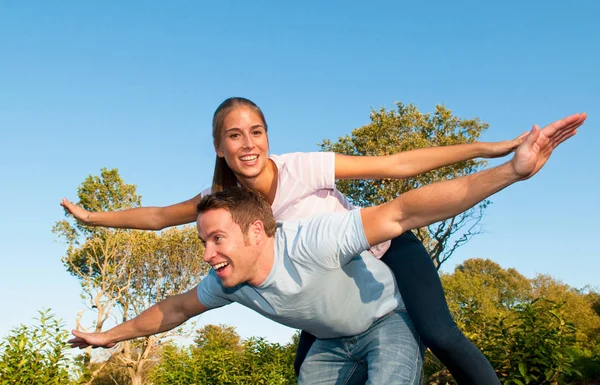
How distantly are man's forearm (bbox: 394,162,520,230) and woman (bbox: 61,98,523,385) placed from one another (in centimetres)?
81

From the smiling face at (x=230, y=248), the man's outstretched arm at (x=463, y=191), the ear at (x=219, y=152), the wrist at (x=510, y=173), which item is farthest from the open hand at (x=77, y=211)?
the wrist at (x=510, y=173)

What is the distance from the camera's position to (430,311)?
321cm

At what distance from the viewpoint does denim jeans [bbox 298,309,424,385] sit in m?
3.04

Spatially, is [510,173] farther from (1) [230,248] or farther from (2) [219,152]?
(2) [219,152]

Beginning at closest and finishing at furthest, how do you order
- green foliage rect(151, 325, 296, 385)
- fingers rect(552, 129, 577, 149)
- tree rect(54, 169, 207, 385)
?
fingers rect(552, 129, 577, 149) < green foliage rect(151, 325, 296, 385) < tree rect(54, 169, 207, 385)

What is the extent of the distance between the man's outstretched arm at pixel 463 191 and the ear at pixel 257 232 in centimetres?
62

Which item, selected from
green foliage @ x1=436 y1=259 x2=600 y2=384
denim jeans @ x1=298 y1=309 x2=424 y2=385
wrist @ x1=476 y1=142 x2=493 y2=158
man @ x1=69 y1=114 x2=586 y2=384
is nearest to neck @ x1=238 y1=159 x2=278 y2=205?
man @ x1=69 y1=114 x2=586 y2=384

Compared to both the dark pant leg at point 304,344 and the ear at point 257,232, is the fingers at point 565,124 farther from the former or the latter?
the dark pant leg at point 304,344

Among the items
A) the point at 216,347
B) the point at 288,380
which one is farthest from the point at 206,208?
the point at 216,347

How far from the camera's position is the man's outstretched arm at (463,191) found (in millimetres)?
2334

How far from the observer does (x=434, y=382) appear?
34.0 feet

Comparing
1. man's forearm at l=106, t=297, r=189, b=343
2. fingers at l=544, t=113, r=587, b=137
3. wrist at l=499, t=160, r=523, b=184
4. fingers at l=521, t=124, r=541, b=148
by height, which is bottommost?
man's forearm at l=106, t=297, r=189, b=343

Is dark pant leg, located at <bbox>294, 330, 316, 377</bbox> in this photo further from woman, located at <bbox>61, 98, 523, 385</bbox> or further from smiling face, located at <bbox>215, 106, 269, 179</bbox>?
smiling face, located at <bbox>215, 106, 269, 179</bbox>

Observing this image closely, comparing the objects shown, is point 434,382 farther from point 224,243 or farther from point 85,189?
point 85,189
